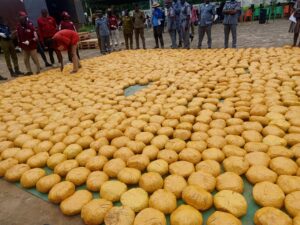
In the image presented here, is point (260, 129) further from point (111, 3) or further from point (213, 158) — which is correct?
point (111, 3)

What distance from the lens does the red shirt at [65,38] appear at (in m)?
5.30

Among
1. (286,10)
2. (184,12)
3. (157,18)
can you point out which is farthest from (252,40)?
(286,10)

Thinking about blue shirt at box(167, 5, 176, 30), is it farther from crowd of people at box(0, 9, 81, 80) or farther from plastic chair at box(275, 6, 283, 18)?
plastic chair at box(275, 6, 283, 18)

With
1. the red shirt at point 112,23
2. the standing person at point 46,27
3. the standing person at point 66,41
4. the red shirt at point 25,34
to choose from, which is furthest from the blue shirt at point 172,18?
the red shirt at point 25,34

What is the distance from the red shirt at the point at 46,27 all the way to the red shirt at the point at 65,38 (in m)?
1.98

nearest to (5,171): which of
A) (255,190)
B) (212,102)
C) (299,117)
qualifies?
(255,190)

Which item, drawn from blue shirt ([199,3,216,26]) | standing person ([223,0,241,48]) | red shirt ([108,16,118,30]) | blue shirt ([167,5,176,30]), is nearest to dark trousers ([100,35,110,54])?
red shirt ([108,16,118,30])

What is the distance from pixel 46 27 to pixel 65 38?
216cm

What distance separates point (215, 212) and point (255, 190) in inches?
14.3

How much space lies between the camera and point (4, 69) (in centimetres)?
788

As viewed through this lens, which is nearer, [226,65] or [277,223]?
[277,223]

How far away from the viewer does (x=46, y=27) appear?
7012 mm

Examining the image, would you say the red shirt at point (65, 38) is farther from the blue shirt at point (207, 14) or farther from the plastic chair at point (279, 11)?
the plastic chair at point (279, 11)

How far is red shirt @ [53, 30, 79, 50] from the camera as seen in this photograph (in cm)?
530
